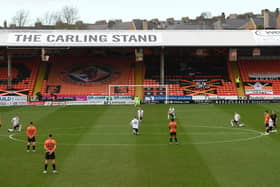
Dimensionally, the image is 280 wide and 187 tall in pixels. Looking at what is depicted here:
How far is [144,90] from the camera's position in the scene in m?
58.4

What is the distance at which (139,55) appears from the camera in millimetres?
65688

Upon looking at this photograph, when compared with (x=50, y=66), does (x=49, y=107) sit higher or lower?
lower

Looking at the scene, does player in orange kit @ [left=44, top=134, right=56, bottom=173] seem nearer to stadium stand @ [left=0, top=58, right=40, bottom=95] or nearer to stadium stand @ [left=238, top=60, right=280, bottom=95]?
stadium stand @ [left=0, top=58, right=40, bottom=95]

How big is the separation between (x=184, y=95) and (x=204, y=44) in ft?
21.5

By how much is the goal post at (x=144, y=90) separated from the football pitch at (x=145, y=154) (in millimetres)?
15564

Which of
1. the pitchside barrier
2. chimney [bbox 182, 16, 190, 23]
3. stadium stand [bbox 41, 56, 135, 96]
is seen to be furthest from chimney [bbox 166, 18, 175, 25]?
the pitchside barrier

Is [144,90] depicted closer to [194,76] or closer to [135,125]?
[194,76]

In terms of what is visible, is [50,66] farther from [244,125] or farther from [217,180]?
[217,180]

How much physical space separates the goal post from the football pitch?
15.6 meters

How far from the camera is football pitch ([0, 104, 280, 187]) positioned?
1908cm

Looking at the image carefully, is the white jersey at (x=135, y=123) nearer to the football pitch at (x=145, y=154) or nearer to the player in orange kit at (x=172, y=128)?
the football pitch at (x=145, y=154)

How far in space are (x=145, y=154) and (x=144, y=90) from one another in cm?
3425

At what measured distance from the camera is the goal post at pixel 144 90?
187 feet

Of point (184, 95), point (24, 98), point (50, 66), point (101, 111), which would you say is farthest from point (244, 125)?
point (50, 66)
